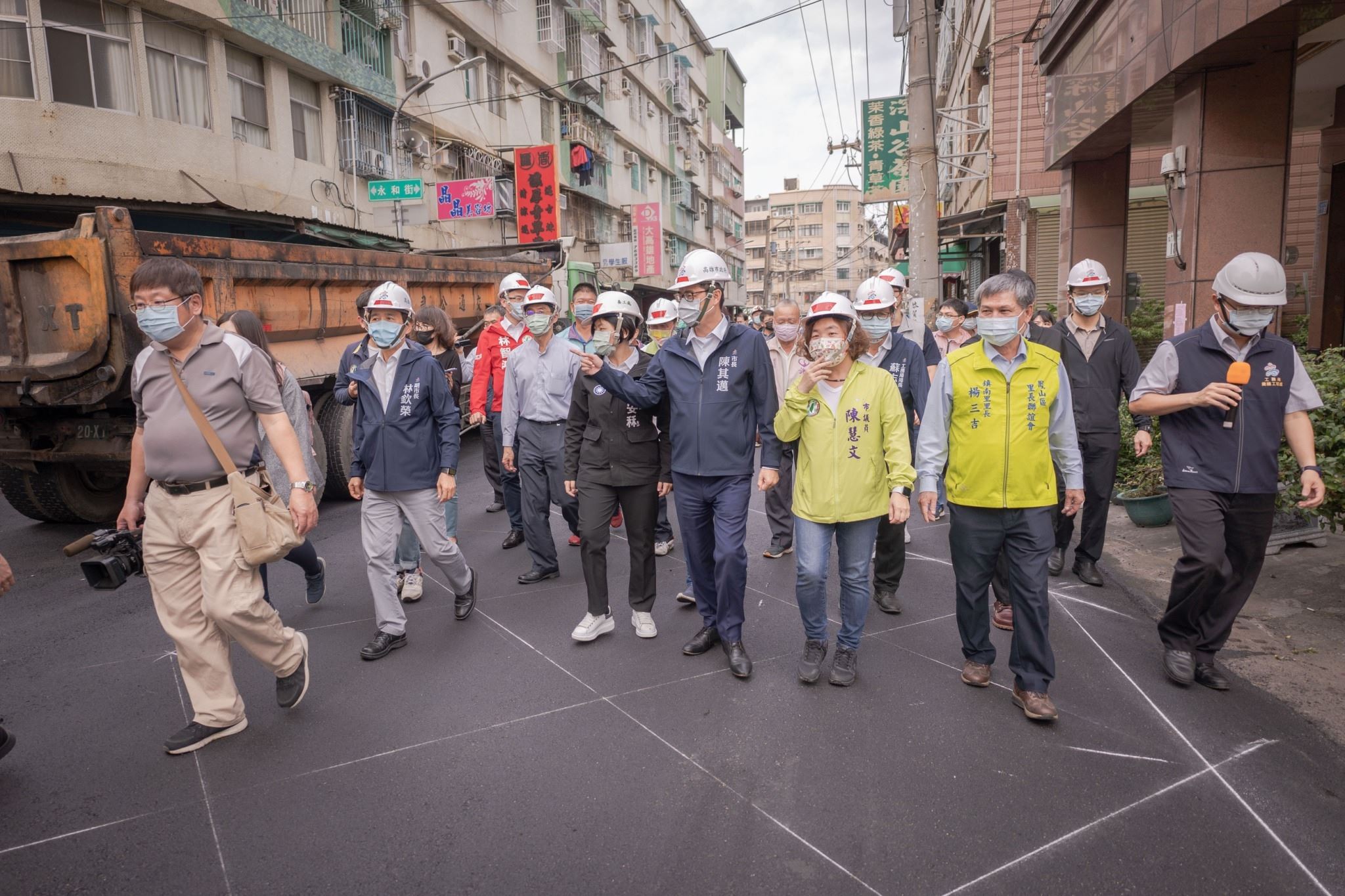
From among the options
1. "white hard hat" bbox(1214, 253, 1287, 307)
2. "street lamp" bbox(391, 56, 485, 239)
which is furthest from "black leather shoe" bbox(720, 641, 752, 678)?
"street lamp" bbox(391, 56, 485, 239)

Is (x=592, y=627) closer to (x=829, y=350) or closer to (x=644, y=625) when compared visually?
(x=644, y=625)

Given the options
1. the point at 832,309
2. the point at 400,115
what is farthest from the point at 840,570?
the point at 400,115

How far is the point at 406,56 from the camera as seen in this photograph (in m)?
20.9

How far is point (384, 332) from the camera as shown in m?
4.91

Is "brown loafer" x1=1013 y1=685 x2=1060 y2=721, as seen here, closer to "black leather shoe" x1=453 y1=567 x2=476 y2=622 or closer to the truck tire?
"black leather shoe" x1=453 y1=567 x2=476 y2=622

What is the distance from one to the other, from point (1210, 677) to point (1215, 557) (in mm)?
597

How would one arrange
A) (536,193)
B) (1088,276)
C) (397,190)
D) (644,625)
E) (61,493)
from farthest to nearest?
(536,193)
(397,190)
(61,493)
(1088,276)
(644,625)

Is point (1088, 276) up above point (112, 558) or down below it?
above

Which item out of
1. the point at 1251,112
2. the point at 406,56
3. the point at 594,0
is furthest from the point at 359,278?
the point at 594,0

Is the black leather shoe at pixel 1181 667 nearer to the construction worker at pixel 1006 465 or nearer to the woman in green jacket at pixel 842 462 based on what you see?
the construction worker at pixel 1006 465

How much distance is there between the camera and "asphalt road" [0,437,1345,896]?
282cm

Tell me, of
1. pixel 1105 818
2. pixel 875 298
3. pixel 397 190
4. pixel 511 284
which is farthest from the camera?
pixel 397 190

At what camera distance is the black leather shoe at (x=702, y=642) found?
466 cm

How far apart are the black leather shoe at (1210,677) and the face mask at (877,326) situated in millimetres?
2629
